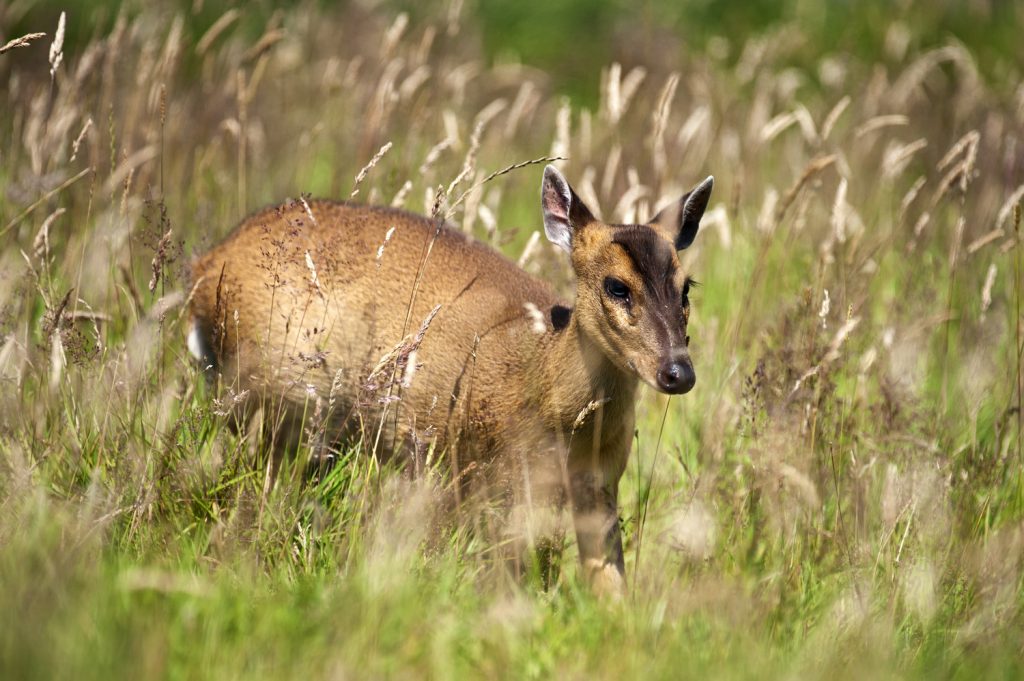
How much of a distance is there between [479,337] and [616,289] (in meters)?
0.70

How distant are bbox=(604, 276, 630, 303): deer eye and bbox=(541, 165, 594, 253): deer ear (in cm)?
49

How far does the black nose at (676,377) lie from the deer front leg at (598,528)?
57 cm

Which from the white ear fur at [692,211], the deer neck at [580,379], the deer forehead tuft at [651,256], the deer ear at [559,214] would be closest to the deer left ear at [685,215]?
the white ear fur at [692,211]

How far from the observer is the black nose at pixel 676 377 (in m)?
3.80

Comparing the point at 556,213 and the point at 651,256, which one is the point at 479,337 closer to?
Answer: the point at 556,213

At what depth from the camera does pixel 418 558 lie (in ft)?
12.0

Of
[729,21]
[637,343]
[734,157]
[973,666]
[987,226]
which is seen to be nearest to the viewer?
[973,666]

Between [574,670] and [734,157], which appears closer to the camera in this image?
[574,670]

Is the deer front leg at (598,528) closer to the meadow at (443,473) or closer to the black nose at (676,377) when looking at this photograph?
the meadow at (443,473)

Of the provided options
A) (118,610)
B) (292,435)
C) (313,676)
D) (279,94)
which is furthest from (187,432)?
(279,94)

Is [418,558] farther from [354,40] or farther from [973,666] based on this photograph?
[354,40]

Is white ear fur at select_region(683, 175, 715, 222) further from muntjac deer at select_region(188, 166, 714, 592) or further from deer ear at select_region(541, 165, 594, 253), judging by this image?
deer ear at select_region(541, 165, 594, 253)

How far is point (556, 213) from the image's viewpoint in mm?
4723

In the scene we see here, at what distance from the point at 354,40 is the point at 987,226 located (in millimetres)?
4626
